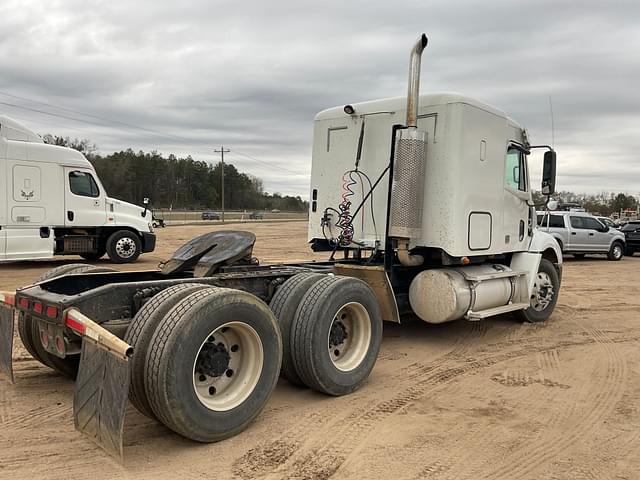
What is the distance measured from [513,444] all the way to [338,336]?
1.75m

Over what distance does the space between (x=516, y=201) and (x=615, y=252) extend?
52.3 feet

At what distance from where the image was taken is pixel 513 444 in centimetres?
413

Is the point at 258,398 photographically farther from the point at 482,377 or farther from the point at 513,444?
the point at 482,377

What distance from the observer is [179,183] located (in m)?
90.5

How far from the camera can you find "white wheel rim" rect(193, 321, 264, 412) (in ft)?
13.4

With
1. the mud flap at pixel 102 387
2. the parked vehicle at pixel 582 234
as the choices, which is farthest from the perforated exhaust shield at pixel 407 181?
the parked vehicle at pixel 582 234

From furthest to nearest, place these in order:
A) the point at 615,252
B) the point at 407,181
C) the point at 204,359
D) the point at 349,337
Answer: the point at 615,252 → the point at 407,181 → the point at 349,337 → the point at 204,359

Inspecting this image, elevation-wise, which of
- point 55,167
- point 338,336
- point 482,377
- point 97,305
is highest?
point 55,167

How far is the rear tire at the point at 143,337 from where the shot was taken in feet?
12.2

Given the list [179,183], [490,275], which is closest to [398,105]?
[490,275]

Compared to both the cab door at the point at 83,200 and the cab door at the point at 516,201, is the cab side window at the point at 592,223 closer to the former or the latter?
the cab door at the point at 516,201

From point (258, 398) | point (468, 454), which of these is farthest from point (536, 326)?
point (258, 398)

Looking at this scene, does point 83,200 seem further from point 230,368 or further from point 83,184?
point 230,368

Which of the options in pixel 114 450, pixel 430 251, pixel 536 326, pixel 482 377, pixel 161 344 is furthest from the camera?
A: pixel 536 326
